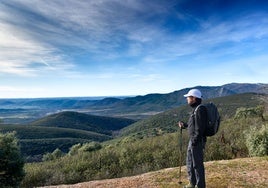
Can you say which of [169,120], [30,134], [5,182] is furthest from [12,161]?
[169,120]

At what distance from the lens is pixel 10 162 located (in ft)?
47.0

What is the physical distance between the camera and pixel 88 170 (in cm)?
2212

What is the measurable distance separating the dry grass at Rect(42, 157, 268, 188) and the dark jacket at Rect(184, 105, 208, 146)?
2.55m

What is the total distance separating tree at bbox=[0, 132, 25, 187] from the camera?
14266mm

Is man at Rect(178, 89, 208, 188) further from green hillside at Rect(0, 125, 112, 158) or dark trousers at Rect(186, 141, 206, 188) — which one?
green hillside at Rect(0, 125, 112, 158)

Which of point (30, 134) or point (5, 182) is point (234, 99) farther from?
point (5, 182)

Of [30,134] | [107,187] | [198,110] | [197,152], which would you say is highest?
[198,110]

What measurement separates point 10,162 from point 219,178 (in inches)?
366

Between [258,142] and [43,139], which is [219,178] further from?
[43,139]

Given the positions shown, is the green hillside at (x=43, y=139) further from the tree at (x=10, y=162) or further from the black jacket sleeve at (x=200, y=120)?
the black jacket sleeve at (x=200, y=120)

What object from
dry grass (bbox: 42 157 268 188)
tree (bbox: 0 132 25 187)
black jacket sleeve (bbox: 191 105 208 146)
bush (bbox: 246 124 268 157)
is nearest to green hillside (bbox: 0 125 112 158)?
tree (bbox: 0 132 25 187)

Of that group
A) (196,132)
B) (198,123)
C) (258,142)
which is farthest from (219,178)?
(258,142)

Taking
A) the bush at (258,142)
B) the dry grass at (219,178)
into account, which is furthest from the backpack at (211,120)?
the bush at (258,142)

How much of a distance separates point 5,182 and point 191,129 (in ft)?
33.2
